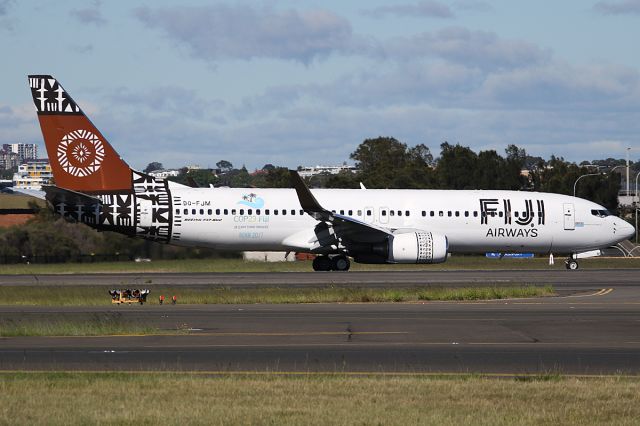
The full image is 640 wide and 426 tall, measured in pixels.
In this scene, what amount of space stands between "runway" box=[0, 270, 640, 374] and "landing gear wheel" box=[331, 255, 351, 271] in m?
15.3

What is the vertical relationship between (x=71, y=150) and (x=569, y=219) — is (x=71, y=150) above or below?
above

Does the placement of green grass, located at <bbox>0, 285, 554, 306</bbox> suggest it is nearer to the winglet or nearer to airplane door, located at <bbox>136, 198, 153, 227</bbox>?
the winglet

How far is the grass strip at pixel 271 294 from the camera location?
28.2m

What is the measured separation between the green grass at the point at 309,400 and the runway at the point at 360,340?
129 cm

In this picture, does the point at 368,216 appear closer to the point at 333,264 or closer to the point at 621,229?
the point at 333,264

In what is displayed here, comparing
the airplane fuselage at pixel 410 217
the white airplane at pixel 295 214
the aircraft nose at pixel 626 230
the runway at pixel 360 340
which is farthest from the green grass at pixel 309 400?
the aircraft nose at pixel 626 230

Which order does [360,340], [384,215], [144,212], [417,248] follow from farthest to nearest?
[384,215]
[144,212]
[417,248]
[360,340]

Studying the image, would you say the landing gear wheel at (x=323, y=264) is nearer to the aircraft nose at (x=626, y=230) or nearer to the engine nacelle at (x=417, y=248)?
the engine nacelle at (x=417, y=248)

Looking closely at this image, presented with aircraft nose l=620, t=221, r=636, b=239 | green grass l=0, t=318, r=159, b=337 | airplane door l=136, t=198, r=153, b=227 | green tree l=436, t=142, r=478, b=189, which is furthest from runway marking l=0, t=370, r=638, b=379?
green tree l=436, t=142, r=478, b=189

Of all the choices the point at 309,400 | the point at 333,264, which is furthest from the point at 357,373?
the point at 333,264

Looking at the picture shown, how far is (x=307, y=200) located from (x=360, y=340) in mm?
22022

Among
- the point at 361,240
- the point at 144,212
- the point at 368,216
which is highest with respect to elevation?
the point at 144,212

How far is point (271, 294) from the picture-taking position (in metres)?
29.6

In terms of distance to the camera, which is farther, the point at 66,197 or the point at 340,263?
the point at 340,263
